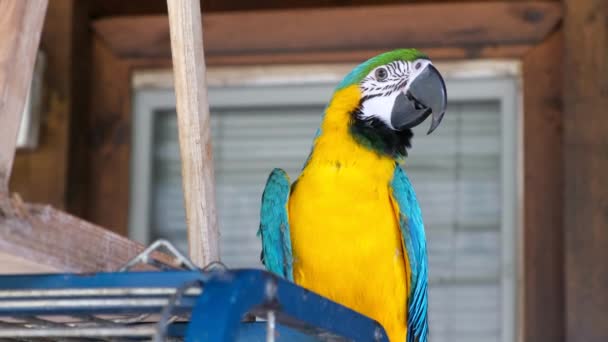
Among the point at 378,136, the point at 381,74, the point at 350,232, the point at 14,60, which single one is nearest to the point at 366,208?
the point at 350,232

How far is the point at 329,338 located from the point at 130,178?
2.13 m

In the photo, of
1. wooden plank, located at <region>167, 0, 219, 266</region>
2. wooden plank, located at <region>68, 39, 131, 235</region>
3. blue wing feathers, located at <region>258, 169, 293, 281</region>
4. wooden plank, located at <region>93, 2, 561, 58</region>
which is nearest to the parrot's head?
blue wing feathers, located at <region>258, 169, 293, 281</region>

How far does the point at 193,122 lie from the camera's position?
4.44 feet

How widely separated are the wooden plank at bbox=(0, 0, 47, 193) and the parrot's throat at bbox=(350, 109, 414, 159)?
89 cm

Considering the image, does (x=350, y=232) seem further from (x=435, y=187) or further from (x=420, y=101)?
(x=435, y=187)

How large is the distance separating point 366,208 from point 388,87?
0.25 metres

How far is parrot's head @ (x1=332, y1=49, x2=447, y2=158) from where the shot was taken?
6.47 ft

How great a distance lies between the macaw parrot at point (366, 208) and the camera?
1910 millimetres

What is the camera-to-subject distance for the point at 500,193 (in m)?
2.99

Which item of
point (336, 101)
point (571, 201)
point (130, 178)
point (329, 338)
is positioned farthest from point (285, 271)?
point (130, 178)

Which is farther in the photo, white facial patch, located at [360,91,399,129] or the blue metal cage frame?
white facial patch, located at [360,91,399,129]

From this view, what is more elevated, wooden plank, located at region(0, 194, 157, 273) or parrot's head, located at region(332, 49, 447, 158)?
parrot's head, located at region(332, 49, 447, 158)

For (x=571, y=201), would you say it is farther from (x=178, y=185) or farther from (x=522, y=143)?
(x=178, y=185)

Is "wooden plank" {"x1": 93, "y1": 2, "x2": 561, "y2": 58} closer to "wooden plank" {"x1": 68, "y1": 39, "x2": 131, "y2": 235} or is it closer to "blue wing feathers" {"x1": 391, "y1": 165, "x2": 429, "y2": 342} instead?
"wooden plank" {"x1": 68, "y1": 39, "x2": 131, "y2": 235}
